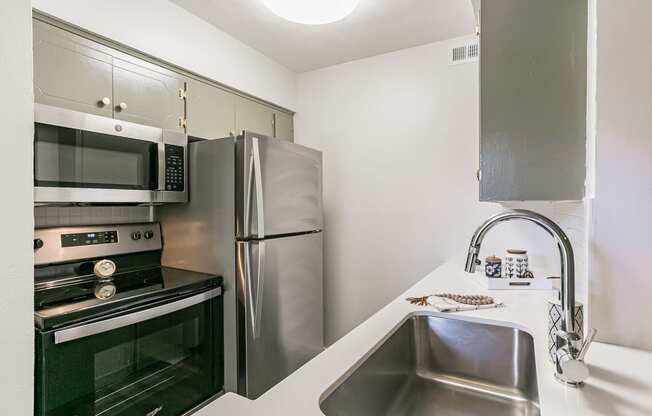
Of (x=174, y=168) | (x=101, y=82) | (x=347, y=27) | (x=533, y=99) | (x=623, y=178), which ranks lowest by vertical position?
(x=623, y=178)

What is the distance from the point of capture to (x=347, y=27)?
224 centimetres

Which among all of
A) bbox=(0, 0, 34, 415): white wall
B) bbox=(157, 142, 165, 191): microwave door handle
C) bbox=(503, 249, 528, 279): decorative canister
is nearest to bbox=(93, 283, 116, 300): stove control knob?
bbox=(157, 142, 165, 191): microwave door handle

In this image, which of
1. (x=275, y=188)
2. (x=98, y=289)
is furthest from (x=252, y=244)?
(x=98, y=289)

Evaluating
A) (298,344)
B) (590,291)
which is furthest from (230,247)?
(590,291)

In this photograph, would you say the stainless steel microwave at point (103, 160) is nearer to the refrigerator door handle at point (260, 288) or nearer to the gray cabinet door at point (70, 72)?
the gray cabinet door at point (70, 72)

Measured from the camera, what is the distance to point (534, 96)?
1.22m

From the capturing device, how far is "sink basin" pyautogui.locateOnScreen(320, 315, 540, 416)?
97 cm

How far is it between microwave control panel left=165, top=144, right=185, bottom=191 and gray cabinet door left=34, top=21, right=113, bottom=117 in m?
0.32

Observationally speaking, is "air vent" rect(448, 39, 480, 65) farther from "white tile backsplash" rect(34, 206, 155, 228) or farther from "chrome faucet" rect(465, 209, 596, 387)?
"white tile backsplash" rect(34, 206, 155, 228)

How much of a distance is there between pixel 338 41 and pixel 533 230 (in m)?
1.79

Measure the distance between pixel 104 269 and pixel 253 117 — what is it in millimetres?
1414

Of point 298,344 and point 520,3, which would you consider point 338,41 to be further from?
point 298,344

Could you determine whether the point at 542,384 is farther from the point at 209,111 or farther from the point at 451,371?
the point at 209,111

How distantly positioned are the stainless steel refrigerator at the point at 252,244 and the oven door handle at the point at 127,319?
16 centimetres
